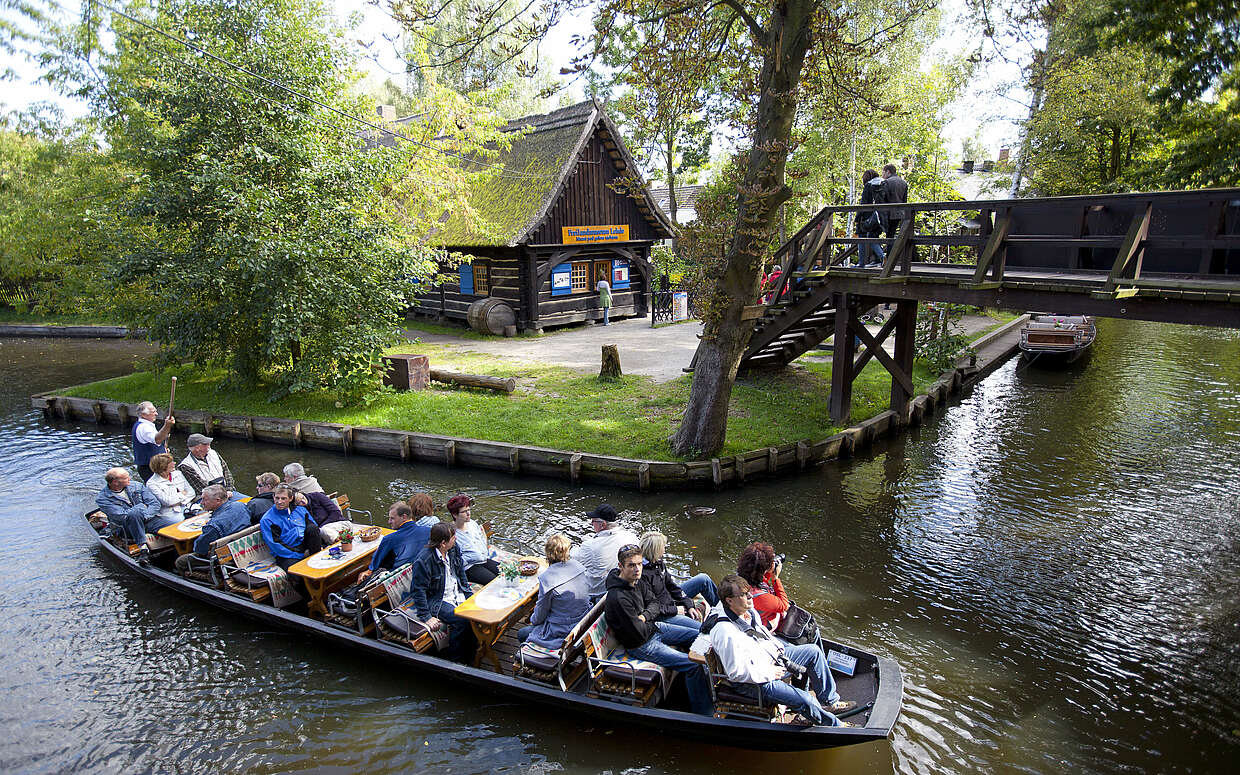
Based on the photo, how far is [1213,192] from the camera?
7.86 metres

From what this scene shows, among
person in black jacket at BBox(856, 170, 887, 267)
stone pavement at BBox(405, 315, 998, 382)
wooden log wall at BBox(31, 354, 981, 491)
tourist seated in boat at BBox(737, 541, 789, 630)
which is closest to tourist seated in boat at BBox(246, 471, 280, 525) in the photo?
wooden log wall at BBox(31, 354, 981, 491)

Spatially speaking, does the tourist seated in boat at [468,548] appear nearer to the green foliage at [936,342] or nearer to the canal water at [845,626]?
the canal water at [845,626]

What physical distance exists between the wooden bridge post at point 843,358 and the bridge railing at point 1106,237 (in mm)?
1238

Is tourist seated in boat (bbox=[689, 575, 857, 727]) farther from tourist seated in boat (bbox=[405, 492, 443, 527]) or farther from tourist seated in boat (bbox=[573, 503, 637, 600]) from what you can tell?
tourist seated in boat (bbox=[405, 492, 443, 527])

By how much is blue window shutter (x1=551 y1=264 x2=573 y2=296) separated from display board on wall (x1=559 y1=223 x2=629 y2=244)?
3.65 ft

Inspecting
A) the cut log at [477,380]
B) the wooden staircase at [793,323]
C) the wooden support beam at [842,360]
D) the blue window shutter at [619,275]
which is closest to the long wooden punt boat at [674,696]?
the wooden staircase at [793,323]

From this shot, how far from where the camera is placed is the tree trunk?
1101 centimetres

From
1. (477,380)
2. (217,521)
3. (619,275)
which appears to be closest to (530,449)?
(477,380)

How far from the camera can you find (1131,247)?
8.70 metres

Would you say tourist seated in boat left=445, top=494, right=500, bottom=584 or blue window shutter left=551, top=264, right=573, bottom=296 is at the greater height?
blue window shutter left=551, top=264, right=573, bottom=296

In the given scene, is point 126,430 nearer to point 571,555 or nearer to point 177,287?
point 177,287

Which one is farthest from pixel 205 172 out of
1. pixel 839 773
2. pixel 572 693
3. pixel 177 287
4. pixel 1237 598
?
pixel 1237 598

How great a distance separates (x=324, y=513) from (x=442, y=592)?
2.71 m

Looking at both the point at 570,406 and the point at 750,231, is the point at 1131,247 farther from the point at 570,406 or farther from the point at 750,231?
the point at 570,406
